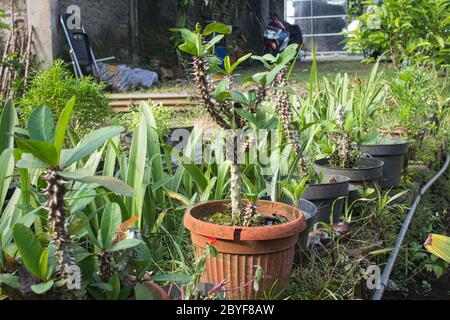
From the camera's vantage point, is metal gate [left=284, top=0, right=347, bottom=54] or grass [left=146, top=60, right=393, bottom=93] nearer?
grass [left=146, top=60, right=393, bottom=93]

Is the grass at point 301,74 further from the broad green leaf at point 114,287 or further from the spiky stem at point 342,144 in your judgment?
the broad green leaf at point 114,287

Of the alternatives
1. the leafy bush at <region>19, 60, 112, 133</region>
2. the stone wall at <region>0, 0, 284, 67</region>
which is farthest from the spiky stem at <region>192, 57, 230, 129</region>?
the stone wall at <region>0, 0, 284, 67</region>

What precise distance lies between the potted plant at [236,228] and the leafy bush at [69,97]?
1.74 meters

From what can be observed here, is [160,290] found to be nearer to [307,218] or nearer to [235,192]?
[235,192]

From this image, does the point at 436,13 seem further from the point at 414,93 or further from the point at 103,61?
the point at 103,61

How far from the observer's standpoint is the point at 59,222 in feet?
3.32

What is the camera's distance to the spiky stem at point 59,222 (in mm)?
969

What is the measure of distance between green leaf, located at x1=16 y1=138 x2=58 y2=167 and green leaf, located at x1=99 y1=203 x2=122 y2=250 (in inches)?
12.1

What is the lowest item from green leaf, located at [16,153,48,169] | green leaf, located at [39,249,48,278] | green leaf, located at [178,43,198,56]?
green leaf, located at [39,249,48,278]

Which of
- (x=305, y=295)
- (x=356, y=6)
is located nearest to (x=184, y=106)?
(x=305, y=295)

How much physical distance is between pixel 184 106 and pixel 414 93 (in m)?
2.75

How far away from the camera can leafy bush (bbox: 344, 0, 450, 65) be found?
4.24 metres

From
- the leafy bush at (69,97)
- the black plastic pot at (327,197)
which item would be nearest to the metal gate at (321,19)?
the leafy bush at (69,97)

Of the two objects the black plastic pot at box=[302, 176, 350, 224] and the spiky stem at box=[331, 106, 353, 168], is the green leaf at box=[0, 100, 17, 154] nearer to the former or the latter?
the black plastic pot at box=[302, 176, 350, 224]
